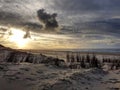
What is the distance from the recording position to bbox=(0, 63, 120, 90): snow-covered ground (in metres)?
13.4

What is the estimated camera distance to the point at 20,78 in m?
14.3

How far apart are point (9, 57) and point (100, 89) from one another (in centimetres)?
2046

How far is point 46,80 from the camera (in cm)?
1445

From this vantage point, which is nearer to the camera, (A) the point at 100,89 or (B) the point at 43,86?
(B) the point at 43,86

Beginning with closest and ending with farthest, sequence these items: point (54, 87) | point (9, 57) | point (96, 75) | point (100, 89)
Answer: point (54, 87)
point (100, 89)
point (96, 75)
point (9, 57)

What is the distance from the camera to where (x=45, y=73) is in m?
16.0

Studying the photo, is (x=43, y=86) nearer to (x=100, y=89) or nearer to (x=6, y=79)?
(x=6, y=79)

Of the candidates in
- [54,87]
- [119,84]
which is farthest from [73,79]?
[119,84]

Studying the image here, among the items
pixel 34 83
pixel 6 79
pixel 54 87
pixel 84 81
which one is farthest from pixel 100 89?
pixel 6 79

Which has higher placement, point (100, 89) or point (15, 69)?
point (15, 69)

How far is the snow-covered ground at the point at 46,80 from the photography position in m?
13.4

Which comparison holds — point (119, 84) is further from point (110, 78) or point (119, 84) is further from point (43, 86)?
point (43, 86)

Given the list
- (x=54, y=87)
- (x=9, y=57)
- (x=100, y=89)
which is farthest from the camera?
(x=9, y=57)

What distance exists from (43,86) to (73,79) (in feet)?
7.54
